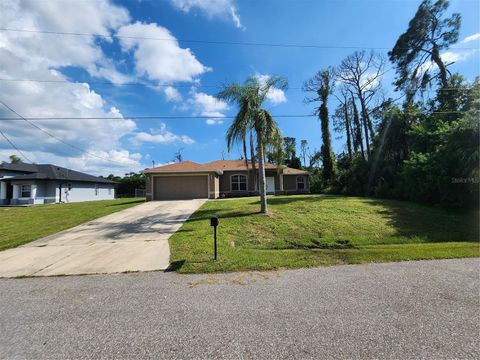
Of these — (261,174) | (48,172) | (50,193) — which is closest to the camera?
(261,174)

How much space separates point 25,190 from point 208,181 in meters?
20.5

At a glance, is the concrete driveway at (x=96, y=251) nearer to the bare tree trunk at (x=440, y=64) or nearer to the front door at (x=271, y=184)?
the front door at (x=271, y=184)

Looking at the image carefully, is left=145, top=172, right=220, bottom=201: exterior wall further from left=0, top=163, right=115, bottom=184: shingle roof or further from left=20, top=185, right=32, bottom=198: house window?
left=20, top=185, right=32, bottom=198: house window

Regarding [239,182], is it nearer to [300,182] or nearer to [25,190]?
[300,182]

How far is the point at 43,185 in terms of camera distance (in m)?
26.5

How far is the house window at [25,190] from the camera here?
84.2ft

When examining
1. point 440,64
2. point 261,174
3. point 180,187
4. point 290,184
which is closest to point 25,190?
point 180,187

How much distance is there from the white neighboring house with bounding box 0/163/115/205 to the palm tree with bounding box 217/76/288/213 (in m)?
24.6

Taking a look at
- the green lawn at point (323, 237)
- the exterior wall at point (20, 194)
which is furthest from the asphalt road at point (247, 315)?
the exterior wall at point (20, 194)

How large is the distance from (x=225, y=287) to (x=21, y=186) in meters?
31.2

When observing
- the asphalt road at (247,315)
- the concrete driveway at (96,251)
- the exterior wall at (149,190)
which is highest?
the exterior wall at (149,190)

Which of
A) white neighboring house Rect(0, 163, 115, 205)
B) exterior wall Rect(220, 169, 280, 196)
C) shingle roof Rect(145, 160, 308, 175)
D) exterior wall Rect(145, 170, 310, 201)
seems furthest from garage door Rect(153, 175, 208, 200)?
white neighboring house Rect(0, 163, 115, 205)

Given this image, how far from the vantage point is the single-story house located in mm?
19609

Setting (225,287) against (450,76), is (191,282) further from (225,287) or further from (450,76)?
(450,76)
